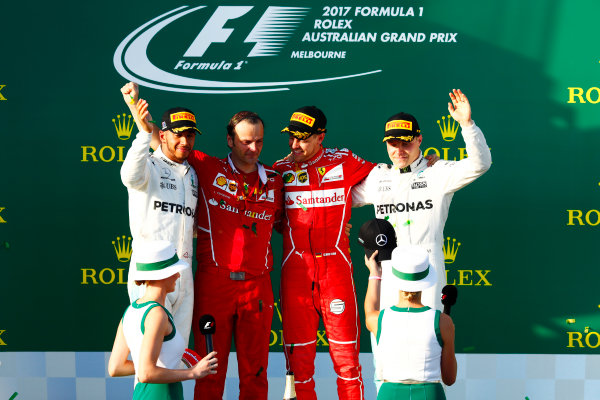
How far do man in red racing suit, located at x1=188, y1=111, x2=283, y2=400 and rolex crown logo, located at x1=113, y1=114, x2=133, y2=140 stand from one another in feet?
2.58

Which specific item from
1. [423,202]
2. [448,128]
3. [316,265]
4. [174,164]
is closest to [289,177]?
[316,265]

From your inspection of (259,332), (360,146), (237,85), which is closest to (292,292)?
(259,332)

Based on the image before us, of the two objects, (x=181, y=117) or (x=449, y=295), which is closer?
(x=449, y=295)

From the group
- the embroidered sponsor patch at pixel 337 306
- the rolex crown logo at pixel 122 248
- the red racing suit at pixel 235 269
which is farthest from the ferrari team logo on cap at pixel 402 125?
the rolex crown logo at pixel 122 248

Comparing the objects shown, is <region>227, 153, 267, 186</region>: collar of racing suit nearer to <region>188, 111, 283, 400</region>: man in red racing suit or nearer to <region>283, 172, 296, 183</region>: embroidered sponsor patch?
<region>188, 111, 283, 400</region>: man in red racing suit

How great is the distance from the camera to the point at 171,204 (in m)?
3.36

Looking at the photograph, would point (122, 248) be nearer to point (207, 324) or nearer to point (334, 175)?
point (334, 175)

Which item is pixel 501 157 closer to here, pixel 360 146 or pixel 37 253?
pixel 360 146

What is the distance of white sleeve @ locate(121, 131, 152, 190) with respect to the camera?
3.14 meters

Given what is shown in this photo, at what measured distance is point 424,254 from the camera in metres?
2.40

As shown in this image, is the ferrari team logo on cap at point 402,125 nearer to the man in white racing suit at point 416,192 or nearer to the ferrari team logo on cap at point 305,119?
the man in white racing suit at point 416,192

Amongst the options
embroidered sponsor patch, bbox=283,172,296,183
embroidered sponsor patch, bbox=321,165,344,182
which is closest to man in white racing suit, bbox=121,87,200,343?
embroidered sponsor patch, bbox=283,172,296,183

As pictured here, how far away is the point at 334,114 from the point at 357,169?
61cm

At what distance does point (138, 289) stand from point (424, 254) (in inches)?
59.4
